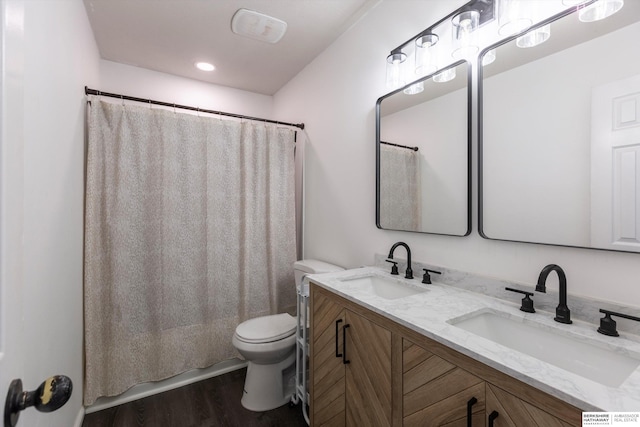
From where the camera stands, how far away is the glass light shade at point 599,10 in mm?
917

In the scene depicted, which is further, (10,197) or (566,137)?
(566,137)

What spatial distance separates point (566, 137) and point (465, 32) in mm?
636

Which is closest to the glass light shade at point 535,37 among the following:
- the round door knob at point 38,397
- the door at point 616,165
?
the door at point 616,165

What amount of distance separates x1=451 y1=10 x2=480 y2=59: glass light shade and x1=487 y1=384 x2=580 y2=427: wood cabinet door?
51.8 inches

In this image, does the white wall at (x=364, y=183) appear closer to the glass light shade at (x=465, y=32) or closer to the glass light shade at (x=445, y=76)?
the glass light shade at (x=465, y=32)

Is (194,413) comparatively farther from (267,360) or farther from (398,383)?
(398,383)

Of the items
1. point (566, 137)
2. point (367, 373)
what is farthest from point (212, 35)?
point (367, 373)

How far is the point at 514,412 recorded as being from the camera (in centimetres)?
70

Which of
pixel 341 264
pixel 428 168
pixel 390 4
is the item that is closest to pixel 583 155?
pixel 428 168

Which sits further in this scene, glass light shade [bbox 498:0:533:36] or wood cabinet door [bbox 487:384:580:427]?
glass light shade [bbox 498:0:533:36]

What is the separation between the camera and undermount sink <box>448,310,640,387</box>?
802 millimetres

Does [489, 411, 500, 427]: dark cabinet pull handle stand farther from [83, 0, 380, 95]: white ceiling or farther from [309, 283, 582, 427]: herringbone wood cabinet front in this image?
[83, 0, 380, 95]: white ceiling

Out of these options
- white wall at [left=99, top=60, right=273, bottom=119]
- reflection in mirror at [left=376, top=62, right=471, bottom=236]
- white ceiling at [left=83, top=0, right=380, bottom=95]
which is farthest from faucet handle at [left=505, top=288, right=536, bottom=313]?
white wall at [left=99, top=60, right=273, bottom=119]

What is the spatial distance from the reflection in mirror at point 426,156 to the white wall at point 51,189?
1.47 metres
